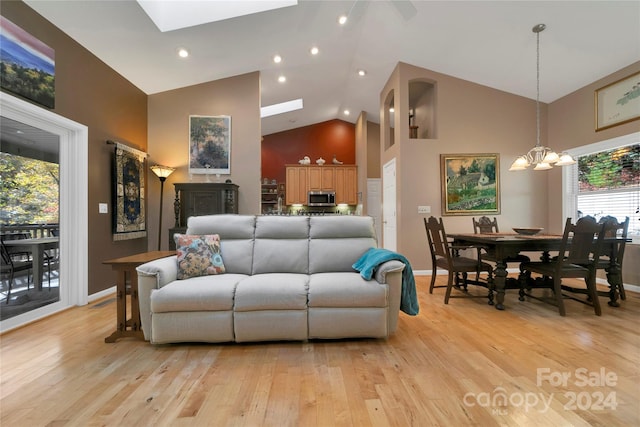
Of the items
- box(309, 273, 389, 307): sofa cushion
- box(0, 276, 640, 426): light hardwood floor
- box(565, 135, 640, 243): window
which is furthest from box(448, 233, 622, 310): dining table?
box(309, 273, 389, 307): sofa cushion

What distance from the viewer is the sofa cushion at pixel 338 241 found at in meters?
2.68

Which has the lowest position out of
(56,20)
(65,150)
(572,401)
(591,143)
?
(572,401)

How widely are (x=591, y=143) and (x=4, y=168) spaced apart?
277 inches

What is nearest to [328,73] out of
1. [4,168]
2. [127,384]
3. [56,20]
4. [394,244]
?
[394,244]

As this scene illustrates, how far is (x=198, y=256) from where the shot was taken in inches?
98.3

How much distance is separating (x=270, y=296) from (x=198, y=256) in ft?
2.77

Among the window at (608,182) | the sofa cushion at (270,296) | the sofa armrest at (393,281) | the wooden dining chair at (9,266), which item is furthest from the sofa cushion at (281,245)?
the window at (608,182)

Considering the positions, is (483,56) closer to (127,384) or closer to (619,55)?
(619,55)

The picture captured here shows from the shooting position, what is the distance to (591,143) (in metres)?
4.11

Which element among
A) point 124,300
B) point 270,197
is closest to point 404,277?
point 124,300

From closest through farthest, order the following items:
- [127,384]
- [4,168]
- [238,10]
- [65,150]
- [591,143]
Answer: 1. [127,384]
2. [4,168]
3. [65,150]
4. [238,10]
5. [591,143]

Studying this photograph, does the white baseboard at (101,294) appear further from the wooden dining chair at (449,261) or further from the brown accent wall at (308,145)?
the brown accent wall at (308,145)

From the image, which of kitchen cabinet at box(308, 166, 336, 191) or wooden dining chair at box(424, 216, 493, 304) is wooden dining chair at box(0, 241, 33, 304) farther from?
kitchen cabinet at box(308, 166, 336, 191)

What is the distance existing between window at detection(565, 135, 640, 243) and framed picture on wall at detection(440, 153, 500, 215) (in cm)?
109
